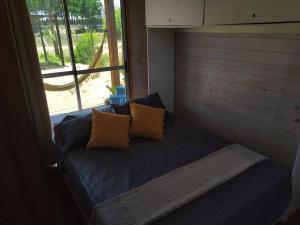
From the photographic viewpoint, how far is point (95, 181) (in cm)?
165

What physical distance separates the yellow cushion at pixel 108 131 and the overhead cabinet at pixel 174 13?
3.49 feet

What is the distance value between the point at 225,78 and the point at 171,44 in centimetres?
90

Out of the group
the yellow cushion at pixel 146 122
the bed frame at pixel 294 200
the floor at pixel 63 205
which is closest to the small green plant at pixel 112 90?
the yellow cushion at pixel 146 122

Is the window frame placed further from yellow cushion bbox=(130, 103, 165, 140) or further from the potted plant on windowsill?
yellow cushion bbox=(130, 103, 165, 140)

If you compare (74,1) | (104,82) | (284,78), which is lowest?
(104,82)

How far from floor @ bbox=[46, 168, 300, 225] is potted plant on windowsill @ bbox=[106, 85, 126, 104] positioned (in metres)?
1.11

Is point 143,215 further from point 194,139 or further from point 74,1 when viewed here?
point 74,1

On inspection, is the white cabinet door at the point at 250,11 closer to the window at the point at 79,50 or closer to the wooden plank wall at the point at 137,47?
the wooden plank wall at the point at 137,47

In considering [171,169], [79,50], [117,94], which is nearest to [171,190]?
[171,169]

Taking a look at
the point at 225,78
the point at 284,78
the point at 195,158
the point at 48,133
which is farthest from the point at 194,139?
the point at 48,133

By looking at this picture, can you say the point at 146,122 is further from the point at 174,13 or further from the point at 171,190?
the point at 174,13

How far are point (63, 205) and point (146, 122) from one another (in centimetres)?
111

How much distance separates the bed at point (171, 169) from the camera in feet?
4.57

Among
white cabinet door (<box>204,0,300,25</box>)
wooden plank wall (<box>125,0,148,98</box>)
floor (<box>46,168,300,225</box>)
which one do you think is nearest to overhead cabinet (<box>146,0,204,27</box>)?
white cabinet door (<box>204,0,300,25</box>)
